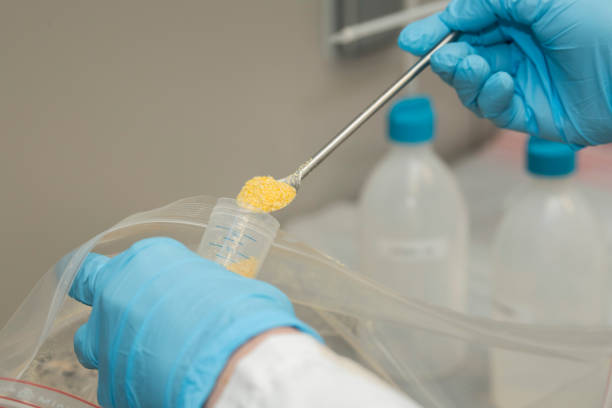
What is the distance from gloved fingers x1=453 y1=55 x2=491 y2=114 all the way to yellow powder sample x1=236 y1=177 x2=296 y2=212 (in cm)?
25

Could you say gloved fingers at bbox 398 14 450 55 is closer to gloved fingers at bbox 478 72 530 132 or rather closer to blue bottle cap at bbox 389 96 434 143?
gloved fingers at bbox 478 72 530 132

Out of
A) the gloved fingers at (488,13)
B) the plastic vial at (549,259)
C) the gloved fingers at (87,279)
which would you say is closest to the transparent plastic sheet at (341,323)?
the gloved fingers at (87,279)

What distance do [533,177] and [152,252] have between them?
61 centimetres

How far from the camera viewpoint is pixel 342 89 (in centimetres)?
129

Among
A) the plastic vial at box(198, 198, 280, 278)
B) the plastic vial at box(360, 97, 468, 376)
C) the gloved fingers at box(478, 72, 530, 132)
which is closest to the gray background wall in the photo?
the plastic vial at box(360, 97, 468, 376)

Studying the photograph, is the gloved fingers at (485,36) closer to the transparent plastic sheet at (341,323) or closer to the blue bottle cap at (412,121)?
the blue bottle cap at (412,121)

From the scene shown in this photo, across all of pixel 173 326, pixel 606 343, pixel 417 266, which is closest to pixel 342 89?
pixel 417 266

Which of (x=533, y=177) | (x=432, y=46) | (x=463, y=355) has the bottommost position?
(x=463, y=355)

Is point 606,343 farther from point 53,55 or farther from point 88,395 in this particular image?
point 53,55

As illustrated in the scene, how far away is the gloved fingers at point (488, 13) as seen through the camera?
2.34ft

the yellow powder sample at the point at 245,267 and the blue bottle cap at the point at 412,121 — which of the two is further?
the blue bottle cap at the point at 412,121

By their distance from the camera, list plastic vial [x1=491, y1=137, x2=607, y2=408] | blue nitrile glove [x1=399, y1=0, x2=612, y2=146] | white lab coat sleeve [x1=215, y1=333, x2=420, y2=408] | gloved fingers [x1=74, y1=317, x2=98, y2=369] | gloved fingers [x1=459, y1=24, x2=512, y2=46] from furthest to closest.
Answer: plastic vial [x1=491, y1=137, x2=607, y2=408]
gloved fingers [x1=459, y1=24, x2=512, y2=46]
blue nitrile glove [x1=399, y1=0, x2=612, y2=146]
gloved fingers [x1=74, y1=317, x2=98, y2=369]
white lab coat sleeve [x1=215, y1=333, x2=420, y2=408]

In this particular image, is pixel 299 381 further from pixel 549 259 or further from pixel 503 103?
pixel 549 259

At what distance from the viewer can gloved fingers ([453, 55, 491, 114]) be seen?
0.71m
